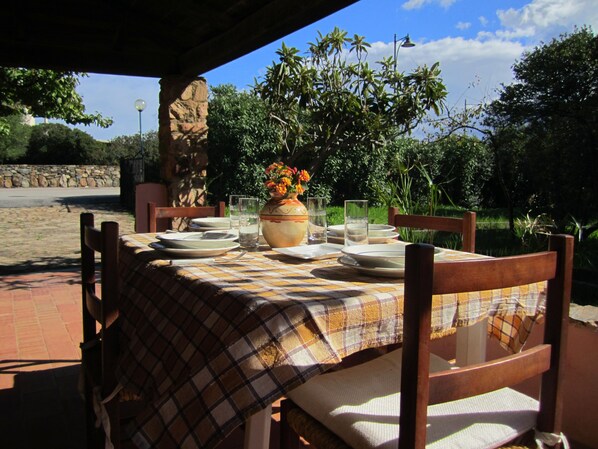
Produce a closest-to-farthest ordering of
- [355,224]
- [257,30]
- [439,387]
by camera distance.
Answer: [439,387], [355,224], [257,30]

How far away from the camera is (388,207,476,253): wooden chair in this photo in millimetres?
1879

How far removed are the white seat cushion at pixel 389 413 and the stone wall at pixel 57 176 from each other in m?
20.8

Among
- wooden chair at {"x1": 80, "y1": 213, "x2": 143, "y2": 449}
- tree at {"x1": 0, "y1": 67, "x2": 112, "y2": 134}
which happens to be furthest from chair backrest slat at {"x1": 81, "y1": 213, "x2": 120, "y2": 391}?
tree at {"x1": 0, "y1": 67, "x2": 112, "y2": 134}

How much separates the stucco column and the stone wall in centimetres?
1693

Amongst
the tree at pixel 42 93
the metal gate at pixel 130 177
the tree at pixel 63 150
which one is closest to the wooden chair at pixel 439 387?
the tree at pixel 42 93

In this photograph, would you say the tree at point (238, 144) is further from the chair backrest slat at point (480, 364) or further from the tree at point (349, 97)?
the chair backrest slat at point (480, 364)

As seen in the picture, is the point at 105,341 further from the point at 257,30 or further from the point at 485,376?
the point at 257,30

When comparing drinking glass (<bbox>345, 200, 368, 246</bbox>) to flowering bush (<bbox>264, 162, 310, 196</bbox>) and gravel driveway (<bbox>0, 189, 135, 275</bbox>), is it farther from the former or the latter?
gravel driveway (<bbox>0, 189, 135, 275</bbox>)

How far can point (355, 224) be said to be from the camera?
161 cm

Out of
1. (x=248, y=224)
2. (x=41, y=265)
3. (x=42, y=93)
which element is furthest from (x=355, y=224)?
(x=42, y=93)

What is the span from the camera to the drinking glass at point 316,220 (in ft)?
5.90

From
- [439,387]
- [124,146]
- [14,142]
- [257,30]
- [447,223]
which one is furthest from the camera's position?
[124,146]

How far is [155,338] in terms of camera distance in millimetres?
1214

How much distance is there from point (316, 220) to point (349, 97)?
10.4 ft
